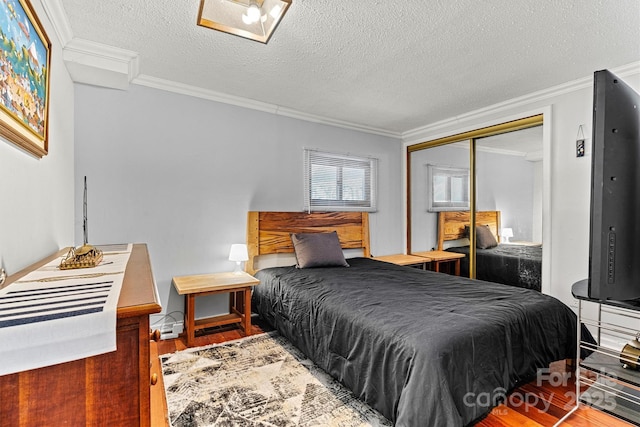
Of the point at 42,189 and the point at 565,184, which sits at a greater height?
the point at 565,184

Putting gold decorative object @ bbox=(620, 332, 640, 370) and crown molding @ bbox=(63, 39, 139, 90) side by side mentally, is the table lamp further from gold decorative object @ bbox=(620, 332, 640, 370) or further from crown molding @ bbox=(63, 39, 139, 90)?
crown molding @ bbox=(63, 39, 139, 90)

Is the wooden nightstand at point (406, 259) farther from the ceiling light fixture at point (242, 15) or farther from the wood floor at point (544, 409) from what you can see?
the ceiling light fixture at point (242, 15)

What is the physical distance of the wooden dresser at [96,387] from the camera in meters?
0.65

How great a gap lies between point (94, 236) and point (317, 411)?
236cm

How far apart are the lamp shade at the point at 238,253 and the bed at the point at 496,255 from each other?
2.70 metres

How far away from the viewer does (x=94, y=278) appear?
3.45 feet

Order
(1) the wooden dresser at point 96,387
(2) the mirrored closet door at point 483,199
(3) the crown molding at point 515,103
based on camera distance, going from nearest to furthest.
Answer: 1. (1) the wooden dresser at point 96,387
2. (3) the crown molding at point 515,103
3. (2) the mirrored closet door at point 483,199

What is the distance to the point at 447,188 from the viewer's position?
4156mm

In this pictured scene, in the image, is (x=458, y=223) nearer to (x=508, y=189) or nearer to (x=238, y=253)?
(x=508, y=189)

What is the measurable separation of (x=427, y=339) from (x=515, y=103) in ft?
9.72

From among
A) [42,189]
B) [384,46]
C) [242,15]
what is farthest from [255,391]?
[384,46]

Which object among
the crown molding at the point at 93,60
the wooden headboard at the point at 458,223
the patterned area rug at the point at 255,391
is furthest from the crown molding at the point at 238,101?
the patterned area rug at the point at 255,391

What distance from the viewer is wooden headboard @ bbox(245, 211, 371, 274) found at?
343 cm

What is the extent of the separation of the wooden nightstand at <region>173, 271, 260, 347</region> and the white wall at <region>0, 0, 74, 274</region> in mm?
976
